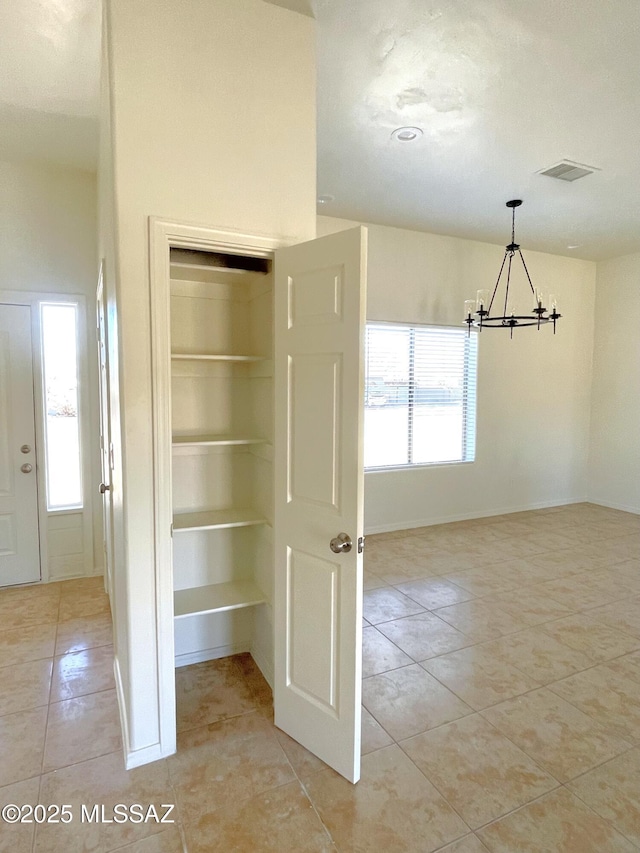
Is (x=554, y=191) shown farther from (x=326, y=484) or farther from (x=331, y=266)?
(x=326, y=484)

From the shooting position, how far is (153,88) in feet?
5.90

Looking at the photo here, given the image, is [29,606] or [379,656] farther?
[29,606]

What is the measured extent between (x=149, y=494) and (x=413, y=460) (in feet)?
12.5

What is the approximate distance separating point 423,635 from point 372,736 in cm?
99

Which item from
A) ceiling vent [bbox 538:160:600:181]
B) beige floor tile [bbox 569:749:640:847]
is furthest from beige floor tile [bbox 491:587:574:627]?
ceiling vent [bbox 538:160:600:181]

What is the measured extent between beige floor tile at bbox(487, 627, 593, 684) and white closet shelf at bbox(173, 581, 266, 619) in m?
1.54

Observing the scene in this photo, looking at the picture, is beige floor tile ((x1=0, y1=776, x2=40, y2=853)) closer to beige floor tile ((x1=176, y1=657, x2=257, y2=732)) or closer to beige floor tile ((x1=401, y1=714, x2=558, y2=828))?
beige floor tile ((x1=176, y1=657, x2=257, y2=732))

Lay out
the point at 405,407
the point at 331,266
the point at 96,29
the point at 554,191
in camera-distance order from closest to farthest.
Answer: the point at 331,266 < the point at 96,29 < the point at 554,191 < the point at 405,407

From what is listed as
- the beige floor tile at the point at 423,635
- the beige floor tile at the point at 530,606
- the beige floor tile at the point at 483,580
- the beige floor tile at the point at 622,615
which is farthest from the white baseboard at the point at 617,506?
the beige floor tile at the point at 423,635

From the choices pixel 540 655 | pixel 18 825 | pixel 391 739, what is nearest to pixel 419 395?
pixel 540 655

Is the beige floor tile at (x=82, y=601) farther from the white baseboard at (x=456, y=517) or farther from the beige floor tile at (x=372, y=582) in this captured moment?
the white baseboard at (x=456, y=517)

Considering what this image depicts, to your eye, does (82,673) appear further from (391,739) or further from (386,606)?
(386,606)

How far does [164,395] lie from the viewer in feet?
Answer: 6.16

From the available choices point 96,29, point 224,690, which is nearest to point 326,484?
point 224,690
